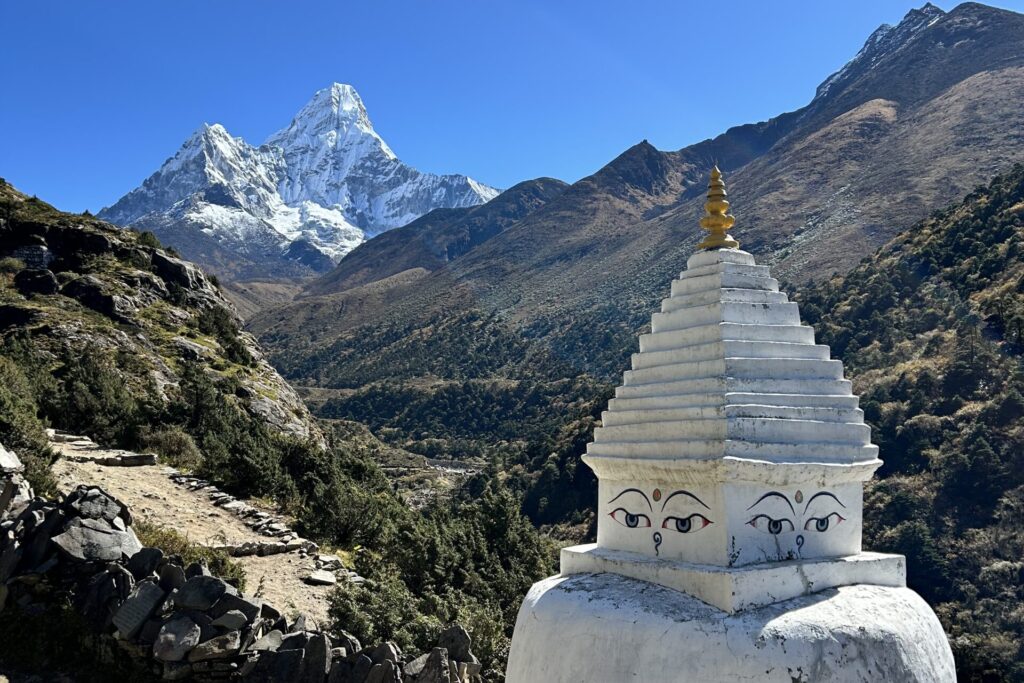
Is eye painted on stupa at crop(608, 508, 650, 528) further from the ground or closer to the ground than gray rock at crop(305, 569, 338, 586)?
further from the ground

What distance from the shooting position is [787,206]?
95.6 metres

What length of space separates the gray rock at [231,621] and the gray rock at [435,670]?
2194 millimetres

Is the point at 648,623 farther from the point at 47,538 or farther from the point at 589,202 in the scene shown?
the point at 589,202

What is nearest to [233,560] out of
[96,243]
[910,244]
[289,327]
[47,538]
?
[47,538]

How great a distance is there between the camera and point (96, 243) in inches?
1426

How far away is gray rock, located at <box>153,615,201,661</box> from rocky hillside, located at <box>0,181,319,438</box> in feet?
52.1

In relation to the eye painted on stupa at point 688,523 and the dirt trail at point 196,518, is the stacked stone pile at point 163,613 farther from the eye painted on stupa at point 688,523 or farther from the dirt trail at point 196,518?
the eye painted on stupa at point 688,523

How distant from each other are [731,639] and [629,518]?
141 centimetres

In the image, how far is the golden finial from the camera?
271 inches

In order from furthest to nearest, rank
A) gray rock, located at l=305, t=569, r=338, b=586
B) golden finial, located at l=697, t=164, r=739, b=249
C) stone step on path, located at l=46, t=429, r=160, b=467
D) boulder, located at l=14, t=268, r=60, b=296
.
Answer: boulder, located at l=14, t=268, r=60, b=296, stone step on path, located at l=46, t=429, r=160, b=467, gray rock, located at l=305, t=569, r=338, b=586, golden finial, located at l=697, t=164, r=739, b=249

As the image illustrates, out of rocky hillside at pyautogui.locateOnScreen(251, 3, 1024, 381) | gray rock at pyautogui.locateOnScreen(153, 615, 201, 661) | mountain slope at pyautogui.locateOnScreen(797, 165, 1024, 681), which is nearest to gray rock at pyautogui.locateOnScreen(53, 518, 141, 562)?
gray rock at pyautogui.locateOnScreen(153, 615, 201, 661)

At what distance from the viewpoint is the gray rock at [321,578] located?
13.5 meters

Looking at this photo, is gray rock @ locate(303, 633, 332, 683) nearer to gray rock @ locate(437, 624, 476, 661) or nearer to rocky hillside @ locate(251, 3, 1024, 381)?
gray rock @ locate(437, 624, 476, 661)

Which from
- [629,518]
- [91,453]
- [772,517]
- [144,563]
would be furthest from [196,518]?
[772,517]
